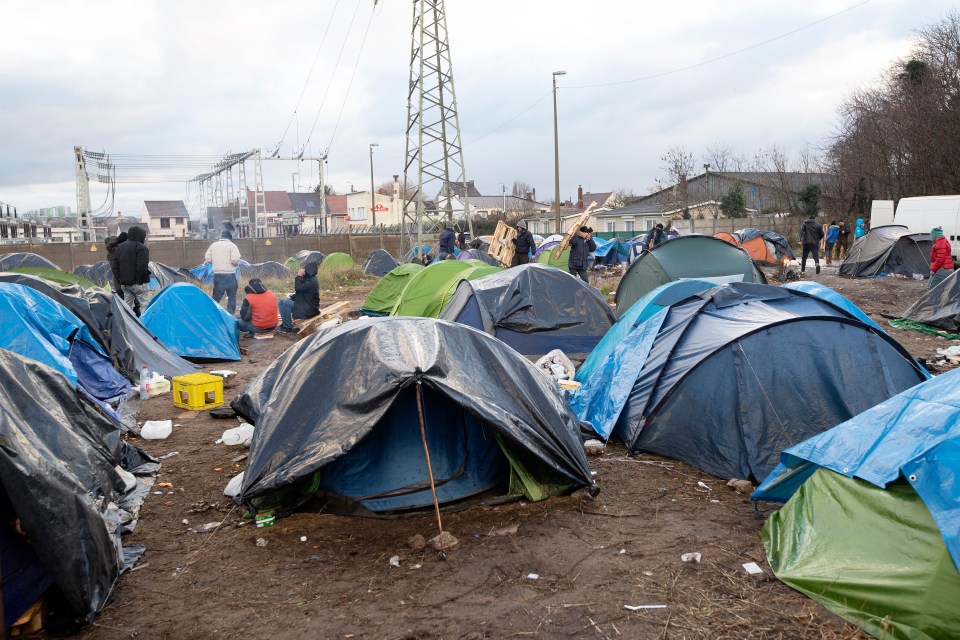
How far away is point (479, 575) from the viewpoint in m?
4.22

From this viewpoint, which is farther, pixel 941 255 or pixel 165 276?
pixel 165 276

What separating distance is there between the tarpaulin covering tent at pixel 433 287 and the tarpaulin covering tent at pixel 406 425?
21.1 feet

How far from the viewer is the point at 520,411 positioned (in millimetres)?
5039

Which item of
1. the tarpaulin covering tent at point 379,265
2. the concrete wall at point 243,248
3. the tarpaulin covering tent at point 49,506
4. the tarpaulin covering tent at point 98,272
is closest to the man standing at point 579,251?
the tarpaulin covering tent at point 49,506

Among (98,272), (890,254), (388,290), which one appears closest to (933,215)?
(890,254)

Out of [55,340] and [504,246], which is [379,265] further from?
[55,340]

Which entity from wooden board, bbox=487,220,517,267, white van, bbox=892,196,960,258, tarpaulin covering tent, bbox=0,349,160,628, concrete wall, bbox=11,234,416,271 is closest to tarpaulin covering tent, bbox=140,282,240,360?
tarpaulin covering tent, bbox=0,349,160,628

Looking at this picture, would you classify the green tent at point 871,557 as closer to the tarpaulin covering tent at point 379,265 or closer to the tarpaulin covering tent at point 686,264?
the tarpaulin covering tent at point 686,264

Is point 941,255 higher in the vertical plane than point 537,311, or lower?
higher

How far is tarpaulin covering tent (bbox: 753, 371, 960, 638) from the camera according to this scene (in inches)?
135

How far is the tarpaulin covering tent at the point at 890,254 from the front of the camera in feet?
63.2

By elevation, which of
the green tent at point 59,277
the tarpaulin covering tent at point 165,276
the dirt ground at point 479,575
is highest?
the green tent at point 59,277

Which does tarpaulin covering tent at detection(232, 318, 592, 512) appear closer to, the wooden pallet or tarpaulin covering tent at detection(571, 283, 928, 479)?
tarpaulin covering tent at detection(571, 283, 928, 479)

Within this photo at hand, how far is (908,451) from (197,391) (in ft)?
23.0
